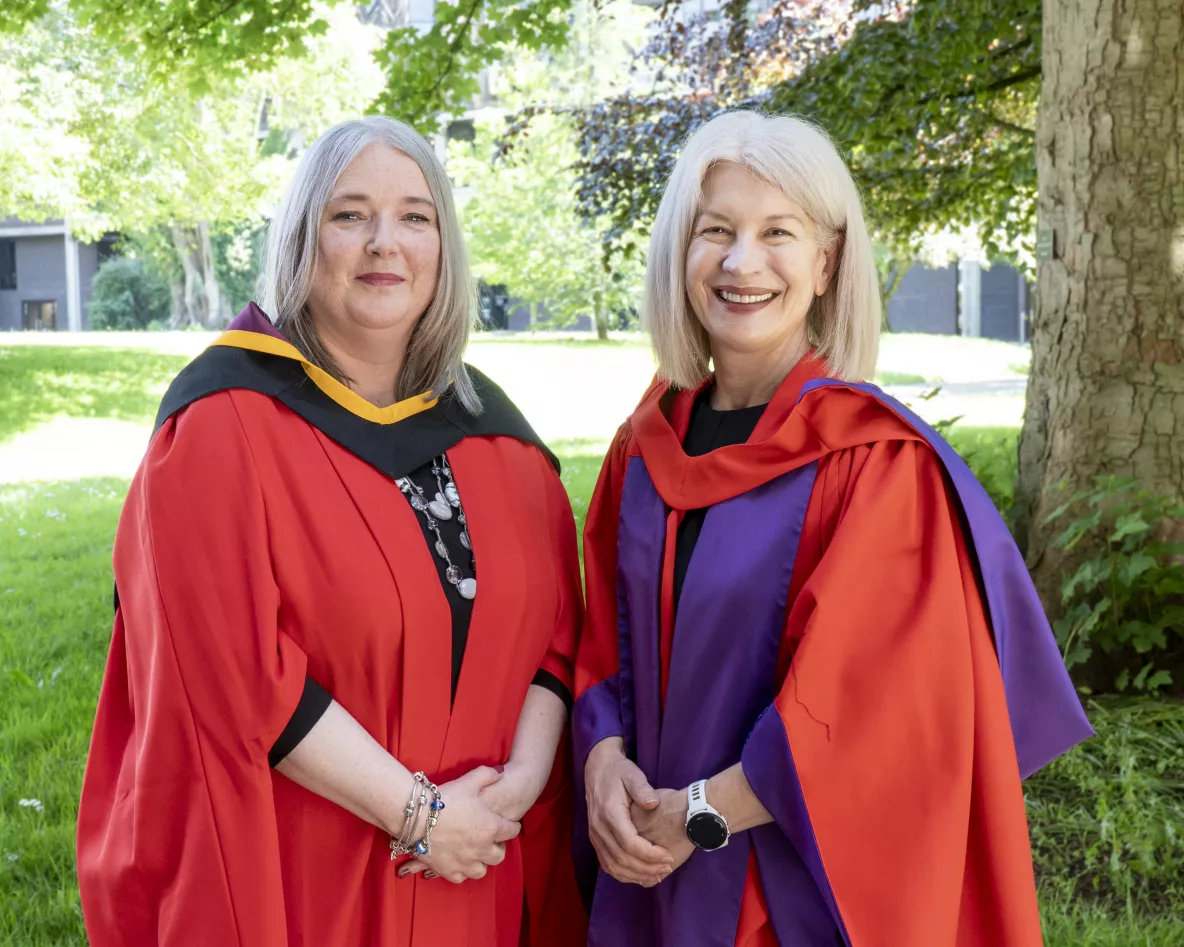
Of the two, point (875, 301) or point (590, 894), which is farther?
point (590, 894)

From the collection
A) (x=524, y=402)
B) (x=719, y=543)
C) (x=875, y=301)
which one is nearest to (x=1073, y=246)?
(x=875, y=301)

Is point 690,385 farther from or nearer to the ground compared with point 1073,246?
nearer to the ground

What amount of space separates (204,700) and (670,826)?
83 cm

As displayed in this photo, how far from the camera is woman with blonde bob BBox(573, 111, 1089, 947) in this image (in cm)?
183

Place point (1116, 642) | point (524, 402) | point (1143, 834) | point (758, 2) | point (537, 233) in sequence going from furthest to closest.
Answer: point (537, 233), point (524, 402), point (758, 2), point (1116, 642), point (1143, 834)

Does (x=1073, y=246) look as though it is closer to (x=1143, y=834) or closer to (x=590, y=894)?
(x=1143, y=834)

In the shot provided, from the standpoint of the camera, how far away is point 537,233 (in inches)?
1063

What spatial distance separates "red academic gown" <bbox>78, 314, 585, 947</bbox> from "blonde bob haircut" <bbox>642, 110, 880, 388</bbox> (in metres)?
0.57

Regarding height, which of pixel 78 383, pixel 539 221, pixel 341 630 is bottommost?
pixel 341 630

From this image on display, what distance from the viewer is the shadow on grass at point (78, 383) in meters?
15.4

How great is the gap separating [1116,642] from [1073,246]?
59.3 inches

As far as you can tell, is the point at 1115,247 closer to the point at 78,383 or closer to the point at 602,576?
the point at 602,576

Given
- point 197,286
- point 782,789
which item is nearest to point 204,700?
point 782,789

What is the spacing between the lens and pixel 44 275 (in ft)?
143
